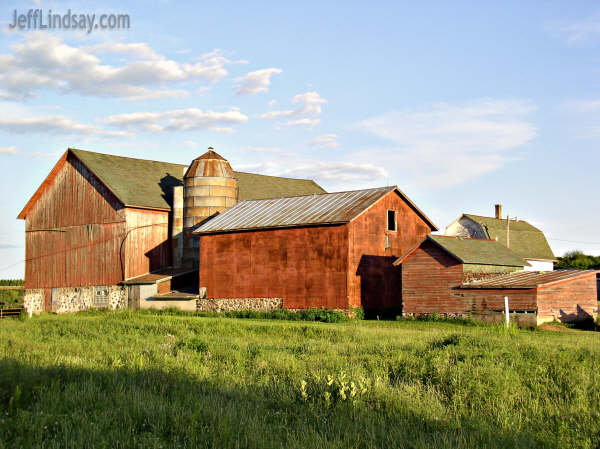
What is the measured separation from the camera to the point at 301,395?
1213 centimetres

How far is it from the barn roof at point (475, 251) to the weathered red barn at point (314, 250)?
118 inches

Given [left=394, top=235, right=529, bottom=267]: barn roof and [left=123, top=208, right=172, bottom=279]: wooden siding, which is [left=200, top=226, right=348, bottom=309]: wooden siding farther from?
[left=123, top=208, right=172, bottom=279]: wooden siding

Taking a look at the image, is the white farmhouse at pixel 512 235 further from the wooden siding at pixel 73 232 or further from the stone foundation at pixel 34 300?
the stone foundation at pixel 34 300

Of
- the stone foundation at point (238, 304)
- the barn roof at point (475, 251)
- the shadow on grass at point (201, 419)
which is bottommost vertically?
the shadow on grass at point (201, 419)

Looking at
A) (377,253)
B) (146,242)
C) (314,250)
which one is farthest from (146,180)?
(377,253)

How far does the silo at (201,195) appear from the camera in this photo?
45.7 meters

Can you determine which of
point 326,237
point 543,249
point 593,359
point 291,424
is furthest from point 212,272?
point 543,249

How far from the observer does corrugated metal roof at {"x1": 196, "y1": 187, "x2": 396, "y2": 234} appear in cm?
3634

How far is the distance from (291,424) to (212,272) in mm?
30450

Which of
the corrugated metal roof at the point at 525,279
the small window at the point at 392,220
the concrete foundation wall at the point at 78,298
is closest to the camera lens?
the corrugated metal roof at the point at 525,279

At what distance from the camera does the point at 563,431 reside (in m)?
10.2

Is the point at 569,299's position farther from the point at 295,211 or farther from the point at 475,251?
the point at 295,211

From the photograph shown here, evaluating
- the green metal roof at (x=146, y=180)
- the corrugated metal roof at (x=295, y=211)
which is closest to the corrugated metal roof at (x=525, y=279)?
the corrugated metal roof at (x=295, y=211)

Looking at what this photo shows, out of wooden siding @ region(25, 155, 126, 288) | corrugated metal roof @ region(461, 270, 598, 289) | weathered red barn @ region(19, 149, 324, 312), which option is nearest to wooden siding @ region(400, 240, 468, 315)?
corrugated metal roof @ region(461, 270, 598, 289)
